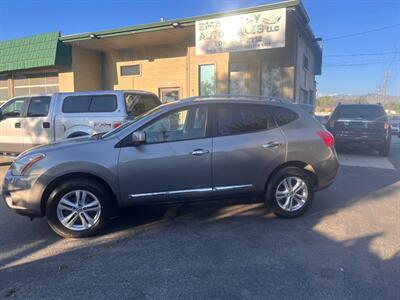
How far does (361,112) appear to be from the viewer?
12.3 m

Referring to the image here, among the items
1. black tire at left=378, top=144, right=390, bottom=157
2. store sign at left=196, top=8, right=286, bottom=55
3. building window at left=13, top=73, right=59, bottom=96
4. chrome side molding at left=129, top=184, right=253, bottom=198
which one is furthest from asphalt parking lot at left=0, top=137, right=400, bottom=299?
building window at left=13, top=73, right=59, bottom=96

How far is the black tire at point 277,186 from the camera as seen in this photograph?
5.09 meters

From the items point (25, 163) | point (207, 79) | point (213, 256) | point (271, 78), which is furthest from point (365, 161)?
point (25, 163)

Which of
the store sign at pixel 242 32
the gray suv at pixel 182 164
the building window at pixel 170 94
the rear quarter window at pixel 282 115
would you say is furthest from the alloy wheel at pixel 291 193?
the building window at pixel 170 94

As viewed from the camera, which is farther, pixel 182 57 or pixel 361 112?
pixel 182 57

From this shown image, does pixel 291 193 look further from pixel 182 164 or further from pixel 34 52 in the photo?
pixel 34 52

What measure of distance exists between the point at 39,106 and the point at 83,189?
5667mm

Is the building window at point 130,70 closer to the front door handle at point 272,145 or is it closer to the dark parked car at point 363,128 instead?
the dark parked car at point 363,128

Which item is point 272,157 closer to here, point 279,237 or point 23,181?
point 279,237

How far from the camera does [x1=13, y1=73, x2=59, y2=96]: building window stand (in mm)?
19203

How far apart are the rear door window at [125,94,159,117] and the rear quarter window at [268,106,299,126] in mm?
4428

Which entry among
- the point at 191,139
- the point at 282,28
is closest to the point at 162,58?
the point at 282,28

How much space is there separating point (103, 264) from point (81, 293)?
593 mm

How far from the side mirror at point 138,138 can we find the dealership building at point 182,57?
9010 millimetres
